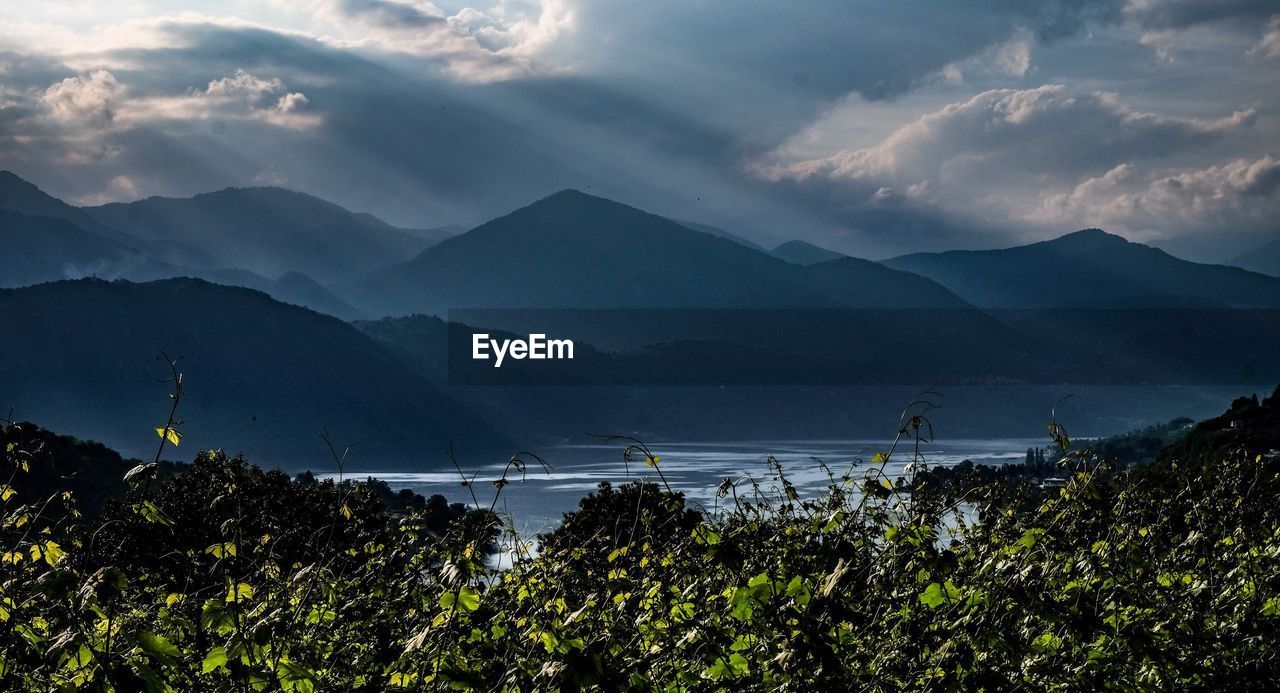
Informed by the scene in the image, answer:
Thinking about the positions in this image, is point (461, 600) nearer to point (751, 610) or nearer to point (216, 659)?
point (216, 659)

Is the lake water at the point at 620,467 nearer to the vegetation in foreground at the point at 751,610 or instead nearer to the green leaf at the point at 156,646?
the vegetation in foreground at the point at 751,610

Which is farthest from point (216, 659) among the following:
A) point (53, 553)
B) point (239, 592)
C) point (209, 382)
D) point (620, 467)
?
point (209, 382)

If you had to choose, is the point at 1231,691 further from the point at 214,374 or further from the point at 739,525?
the point at 214,374

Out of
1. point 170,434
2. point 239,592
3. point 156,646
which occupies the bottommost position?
point 239,592

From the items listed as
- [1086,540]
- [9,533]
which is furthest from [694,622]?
[9,533]

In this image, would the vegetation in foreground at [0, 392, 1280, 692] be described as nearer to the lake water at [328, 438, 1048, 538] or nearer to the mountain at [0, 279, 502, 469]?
the lake water at [328, 438, 1048, 538]

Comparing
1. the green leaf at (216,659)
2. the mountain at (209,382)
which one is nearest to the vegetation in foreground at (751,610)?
the green leaf at (216,659)
